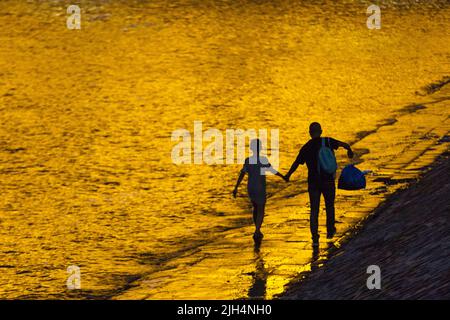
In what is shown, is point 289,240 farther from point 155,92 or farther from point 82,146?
point 155,92

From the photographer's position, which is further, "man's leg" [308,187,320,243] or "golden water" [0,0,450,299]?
"golden water" [0,0,450,299]

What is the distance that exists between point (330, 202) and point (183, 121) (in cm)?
810

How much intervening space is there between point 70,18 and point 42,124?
32.9 feet

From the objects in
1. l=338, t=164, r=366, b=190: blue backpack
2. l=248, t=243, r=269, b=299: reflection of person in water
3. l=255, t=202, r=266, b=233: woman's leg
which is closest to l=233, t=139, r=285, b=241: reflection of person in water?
l=255, t=202, r=266, b=233: woman's leg

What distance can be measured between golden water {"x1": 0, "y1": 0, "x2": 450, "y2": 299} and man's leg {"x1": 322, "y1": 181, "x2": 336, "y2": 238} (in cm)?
20

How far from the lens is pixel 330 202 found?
48.4ft

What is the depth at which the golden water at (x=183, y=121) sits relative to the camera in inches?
A: 587

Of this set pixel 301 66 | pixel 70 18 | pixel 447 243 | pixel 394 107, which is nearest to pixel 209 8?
pixel 70 18

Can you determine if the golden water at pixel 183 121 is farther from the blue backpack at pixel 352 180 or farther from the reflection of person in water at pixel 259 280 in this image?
the blue backpack at pixel 352 180

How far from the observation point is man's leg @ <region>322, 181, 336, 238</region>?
1466cm

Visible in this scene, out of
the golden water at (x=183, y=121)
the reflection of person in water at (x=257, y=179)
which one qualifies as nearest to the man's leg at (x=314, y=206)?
the golden water at (x=183, y=121)

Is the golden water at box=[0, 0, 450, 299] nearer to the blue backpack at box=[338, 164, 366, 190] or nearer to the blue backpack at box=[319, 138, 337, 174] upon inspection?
the blue backpack at box=[338, 164, 366, 190]

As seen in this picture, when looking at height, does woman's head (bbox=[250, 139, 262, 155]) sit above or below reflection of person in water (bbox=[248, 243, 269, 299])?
above

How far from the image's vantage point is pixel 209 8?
32969 millimetres
